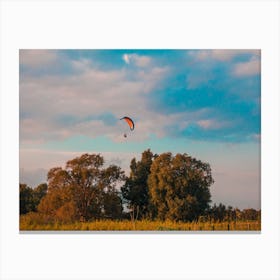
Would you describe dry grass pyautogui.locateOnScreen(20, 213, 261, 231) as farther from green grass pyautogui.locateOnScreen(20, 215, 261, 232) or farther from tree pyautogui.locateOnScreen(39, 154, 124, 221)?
tree pyautogui.locateOnScreen(39, 154, 124, 221)

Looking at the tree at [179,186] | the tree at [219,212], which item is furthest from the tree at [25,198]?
the tree at [219,212]

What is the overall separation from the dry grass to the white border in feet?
0.43

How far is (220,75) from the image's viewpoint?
22.6 ft

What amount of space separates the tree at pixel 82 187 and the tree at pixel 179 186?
0.52 m

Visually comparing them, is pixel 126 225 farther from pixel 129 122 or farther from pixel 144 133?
pixel 129 122

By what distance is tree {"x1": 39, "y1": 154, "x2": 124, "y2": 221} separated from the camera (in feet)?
22.9

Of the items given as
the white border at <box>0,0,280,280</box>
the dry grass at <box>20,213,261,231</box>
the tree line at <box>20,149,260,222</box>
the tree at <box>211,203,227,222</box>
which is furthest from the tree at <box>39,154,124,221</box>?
the tree at <box>211,203,227,222</box>

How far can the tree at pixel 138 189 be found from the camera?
7.02 m

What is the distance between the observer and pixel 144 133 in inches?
274
